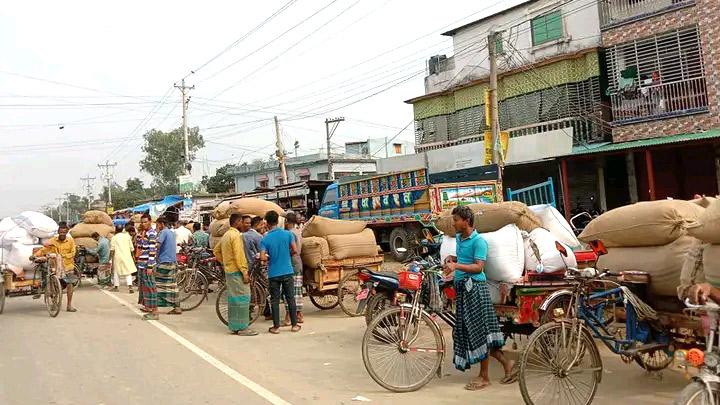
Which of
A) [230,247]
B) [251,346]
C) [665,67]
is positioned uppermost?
[665,67]

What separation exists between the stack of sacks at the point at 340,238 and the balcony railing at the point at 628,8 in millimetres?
13285

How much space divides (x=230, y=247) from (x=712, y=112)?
48.4 ft

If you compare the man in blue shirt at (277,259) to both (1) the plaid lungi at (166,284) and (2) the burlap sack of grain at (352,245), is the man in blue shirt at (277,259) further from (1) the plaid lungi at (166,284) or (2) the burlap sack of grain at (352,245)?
(1) the plaid lungi at (166,284)

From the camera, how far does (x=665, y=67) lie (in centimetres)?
1772

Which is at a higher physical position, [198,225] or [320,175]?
[320,175]

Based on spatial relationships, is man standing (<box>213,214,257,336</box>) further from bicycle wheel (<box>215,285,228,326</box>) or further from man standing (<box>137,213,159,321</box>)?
man standing (<box>137,213,159,321</box>)

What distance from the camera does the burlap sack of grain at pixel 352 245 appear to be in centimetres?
940

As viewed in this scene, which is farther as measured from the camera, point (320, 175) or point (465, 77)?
point (320, 175)

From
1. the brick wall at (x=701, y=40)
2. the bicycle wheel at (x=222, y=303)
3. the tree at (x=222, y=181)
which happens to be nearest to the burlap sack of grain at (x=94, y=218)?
the bicycle wheel at (x=222, y=303)

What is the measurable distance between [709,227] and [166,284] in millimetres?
8393

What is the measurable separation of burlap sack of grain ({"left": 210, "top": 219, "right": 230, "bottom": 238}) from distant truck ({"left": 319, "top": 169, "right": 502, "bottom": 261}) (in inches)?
161

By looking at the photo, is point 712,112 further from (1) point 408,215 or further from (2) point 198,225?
(2) point 198,225

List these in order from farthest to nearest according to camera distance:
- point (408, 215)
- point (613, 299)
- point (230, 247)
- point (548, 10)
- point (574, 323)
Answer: point (548, 10) → point (408, 215) → point (230, 247) → point (613, 299) → point (574, 323)

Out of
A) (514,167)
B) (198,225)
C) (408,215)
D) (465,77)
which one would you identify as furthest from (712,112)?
(198,225)
